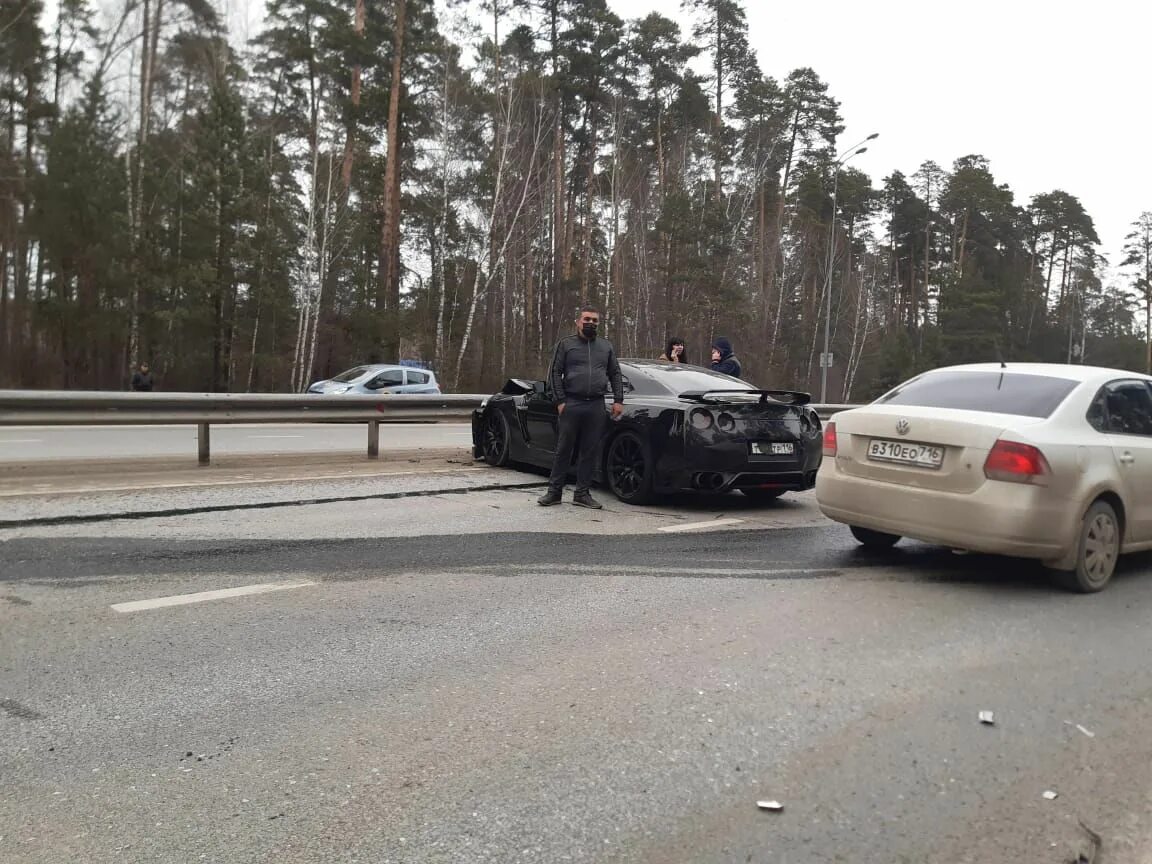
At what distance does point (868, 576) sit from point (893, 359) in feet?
168

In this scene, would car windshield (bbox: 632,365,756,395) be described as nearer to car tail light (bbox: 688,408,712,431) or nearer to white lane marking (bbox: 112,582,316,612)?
car tail light (bbox: 688,408,712,431)

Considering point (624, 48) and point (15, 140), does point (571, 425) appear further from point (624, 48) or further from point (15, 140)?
point (624, 48)

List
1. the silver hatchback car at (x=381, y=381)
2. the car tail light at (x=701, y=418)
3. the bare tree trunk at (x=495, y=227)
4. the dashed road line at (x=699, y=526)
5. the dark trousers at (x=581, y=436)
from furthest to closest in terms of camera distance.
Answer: the bare tree trunk at (x=495, y=227), the silver hatchback car at (x=381, y=381), the dark trousers at (x=581, y=436), the car tail light at (x=701, y=418), the dashed road line at (x=699, y=526)

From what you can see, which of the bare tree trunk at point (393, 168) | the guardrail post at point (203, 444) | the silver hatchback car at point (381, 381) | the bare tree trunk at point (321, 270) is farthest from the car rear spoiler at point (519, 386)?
the bare tree trunk at point (321, 270)

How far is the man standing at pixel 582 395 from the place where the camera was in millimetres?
8680

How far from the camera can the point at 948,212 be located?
70.5m

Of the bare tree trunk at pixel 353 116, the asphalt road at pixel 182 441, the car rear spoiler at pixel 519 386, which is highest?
the bare tree trunk at pixel 353 116

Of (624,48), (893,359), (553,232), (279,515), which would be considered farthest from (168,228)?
(893,359)

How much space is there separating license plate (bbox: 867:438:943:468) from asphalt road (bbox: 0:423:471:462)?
924 centimetres

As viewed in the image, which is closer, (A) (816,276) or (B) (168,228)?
(B) (168,228)

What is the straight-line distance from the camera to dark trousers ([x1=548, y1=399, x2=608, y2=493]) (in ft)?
28.8

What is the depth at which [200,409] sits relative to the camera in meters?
11.4

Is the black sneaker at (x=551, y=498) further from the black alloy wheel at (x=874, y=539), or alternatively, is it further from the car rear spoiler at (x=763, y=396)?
the black alloy wheel at (x=874, y=539)

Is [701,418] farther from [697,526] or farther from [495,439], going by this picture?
[495,439]
